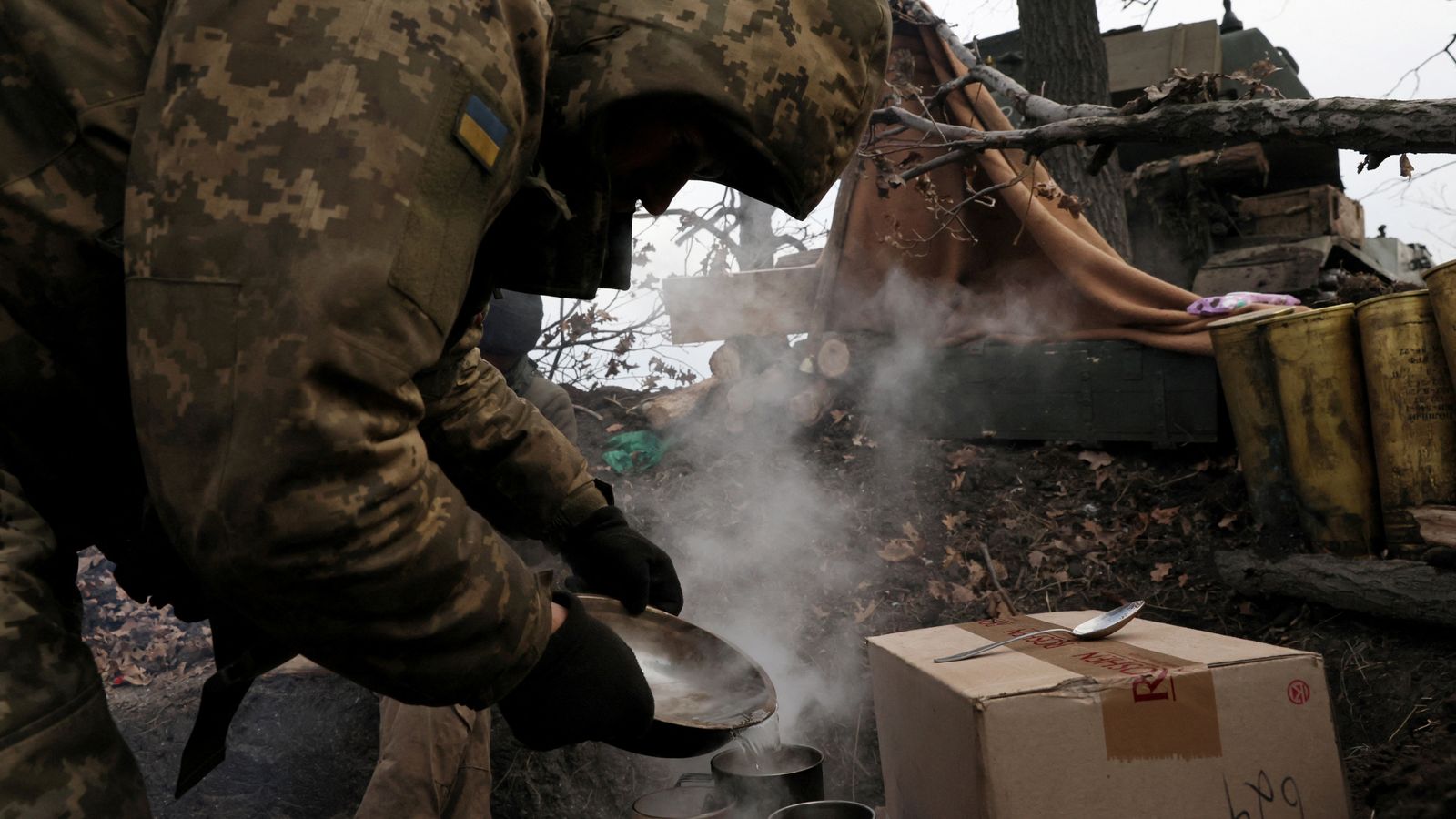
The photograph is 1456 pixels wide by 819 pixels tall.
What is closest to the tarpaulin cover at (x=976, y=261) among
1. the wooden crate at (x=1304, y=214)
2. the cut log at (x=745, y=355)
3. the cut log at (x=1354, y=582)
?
the cut log at (x=745, y=355)

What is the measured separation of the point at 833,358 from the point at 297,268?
5717 millimetres

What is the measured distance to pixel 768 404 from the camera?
6.82m

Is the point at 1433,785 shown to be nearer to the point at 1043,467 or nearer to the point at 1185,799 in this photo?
the point at 1185,799

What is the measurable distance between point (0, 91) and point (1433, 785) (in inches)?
111

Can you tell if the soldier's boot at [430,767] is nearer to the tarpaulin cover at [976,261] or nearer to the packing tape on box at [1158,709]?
the packing tape on box at [1158,709]

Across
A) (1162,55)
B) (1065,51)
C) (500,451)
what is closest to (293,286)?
(500,451)

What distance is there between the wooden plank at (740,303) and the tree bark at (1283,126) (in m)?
2.61

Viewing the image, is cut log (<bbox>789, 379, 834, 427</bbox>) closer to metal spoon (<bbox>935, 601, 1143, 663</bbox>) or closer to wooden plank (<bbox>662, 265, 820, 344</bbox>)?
wooden plank (<bbox>662, 265, 820, 344</bbox>)

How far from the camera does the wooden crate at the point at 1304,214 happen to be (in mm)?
7367

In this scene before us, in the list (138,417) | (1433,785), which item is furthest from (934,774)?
(138,417)

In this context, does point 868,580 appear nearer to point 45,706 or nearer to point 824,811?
point 824,811

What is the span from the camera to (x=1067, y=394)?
18.8 ft

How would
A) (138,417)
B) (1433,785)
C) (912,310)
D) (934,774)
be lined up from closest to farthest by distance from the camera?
(138,417) → (1433,785) → (934,774) → (912,310)

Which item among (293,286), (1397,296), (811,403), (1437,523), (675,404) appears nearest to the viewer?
(293,286)
